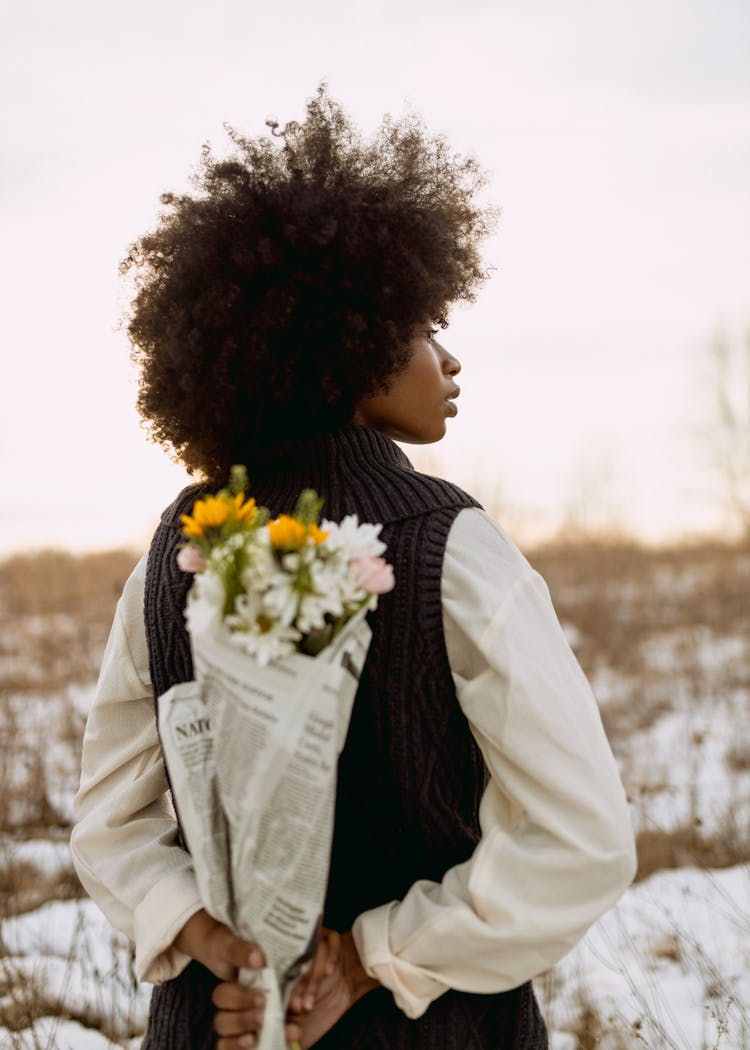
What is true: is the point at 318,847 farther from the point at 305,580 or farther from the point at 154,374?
the point at 154,374

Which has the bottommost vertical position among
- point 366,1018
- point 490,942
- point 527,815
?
point 366,1018

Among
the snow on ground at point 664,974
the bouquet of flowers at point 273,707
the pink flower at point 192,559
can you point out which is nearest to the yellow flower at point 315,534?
the bouquet of flowers at point 273,707

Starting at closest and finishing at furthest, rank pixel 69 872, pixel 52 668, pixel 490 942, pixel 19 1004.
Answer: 1. pixel 490 942
2. pixel 19 1004
3. pixel 69 872
4. pixel 52 668

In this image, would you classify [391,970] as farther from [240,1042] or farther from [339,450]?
[339,450]

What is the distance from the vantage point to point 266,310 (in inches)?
54.6

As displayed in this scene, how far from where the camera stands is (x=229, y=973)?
1.22 m

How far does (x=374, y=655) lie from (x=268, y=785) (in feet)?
1.01

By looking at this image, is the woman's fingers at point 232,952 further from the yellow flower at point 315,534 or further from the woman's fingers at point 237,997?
the yellow flower at point 315,534

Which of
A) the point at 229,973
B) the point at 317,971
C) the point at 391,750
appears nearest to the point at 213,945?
the point at 229,973

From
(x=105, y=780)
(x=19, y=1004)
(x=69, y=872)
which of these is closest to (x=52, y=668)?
(x=69, y=872)

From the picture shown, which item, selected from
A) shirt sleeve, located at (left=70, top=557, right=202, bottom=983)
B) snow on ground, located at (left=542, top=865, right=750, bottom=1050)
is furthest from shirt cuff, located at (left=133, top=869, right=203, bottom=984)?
snow on ground, located at (left=542, top=865, right=750, bottom=1050)

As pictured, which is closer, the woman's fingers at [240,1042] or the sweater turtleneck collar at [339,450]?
the woman's fingers at [240,1042]

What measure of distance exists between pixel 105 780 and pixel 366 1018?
516 millimetres

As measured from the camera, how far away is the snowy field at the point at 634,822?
2.82 metres
